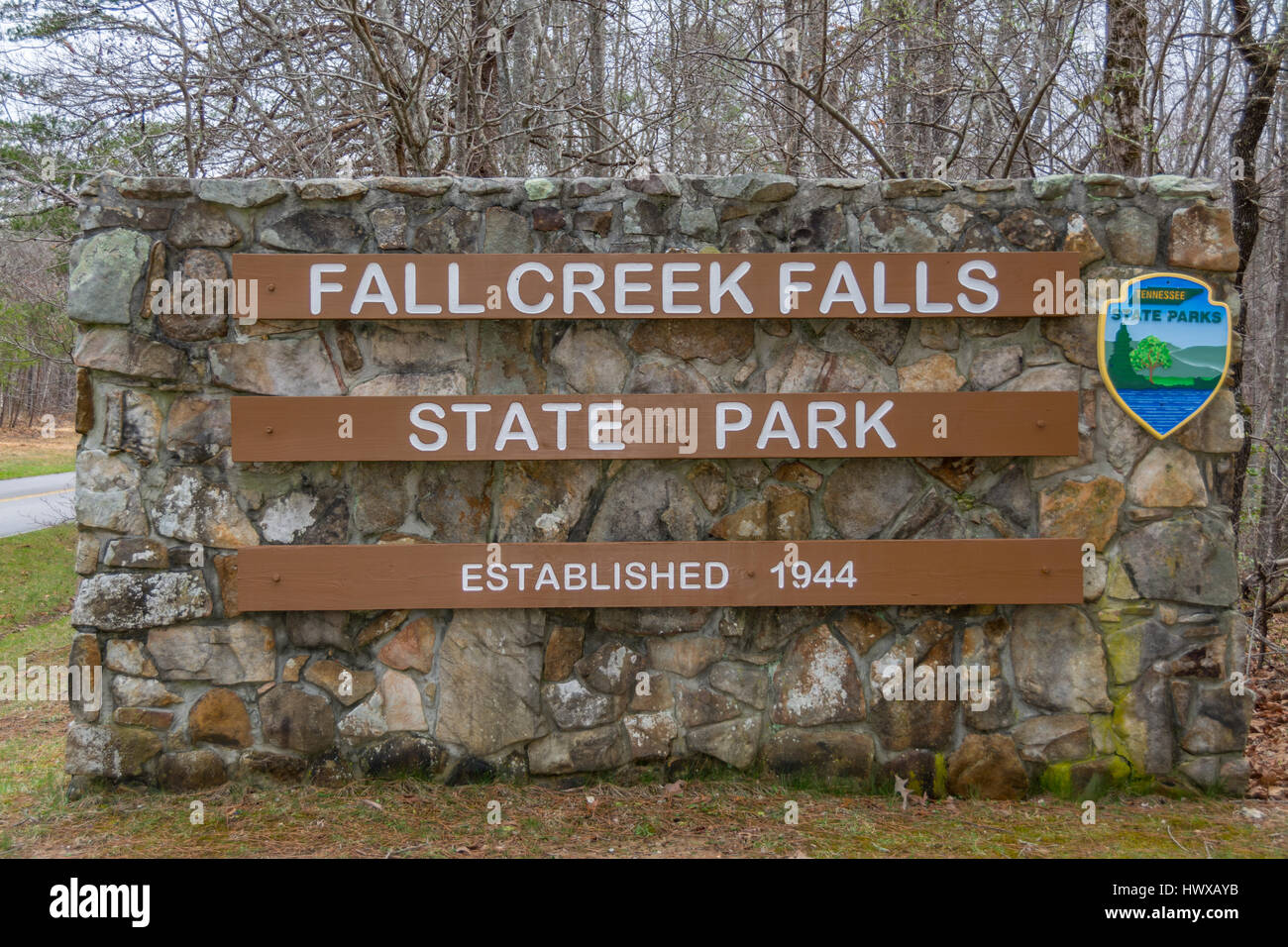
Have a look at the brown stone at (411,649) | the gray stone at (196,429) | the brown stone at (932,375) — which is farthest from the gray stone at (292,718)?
the brown stone at (932,375)

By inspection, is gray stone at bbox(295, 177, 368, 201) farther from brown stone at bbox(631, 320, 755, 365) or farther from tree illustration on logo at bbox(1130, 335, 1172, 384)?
tree illustration on logo at bbox(1130, 335, 1172, 384)

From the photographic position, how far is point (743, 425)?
3.70m

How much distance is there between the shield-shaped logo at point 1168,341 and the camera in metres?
3.74

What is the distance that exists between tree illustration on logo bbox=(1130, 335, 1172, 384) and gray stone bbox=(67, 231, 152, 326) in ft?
13.6

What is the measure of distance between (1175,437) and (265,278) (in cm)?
384

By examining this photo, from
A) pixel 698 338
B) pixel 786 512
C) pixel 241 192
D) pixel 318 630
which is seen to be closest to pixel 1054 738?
pixel 786 512

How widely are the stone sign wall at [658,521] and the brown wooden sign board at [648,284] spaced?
108mm

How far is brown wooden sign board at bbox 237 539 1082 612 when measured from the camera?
367 centimetres

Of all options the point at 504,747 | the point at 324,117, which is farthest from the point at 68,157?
the point at 504,747

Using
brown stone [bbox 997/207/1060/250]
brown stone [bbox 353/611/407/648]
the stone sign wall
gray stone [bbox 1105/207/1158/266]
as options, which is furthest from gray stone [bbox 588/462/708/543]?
gray stone [bbox 1105/207/1158/266]

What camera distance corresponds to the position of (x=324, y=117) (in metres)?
6.75

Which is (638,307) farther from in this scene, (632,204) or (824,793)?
(824,793)

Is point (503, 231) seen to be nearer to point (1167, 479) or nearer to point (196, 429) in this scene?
point (196, 429)

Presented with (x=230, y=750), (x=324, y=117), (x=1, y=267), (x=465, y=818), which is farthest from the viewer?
(x=1, y=267)
